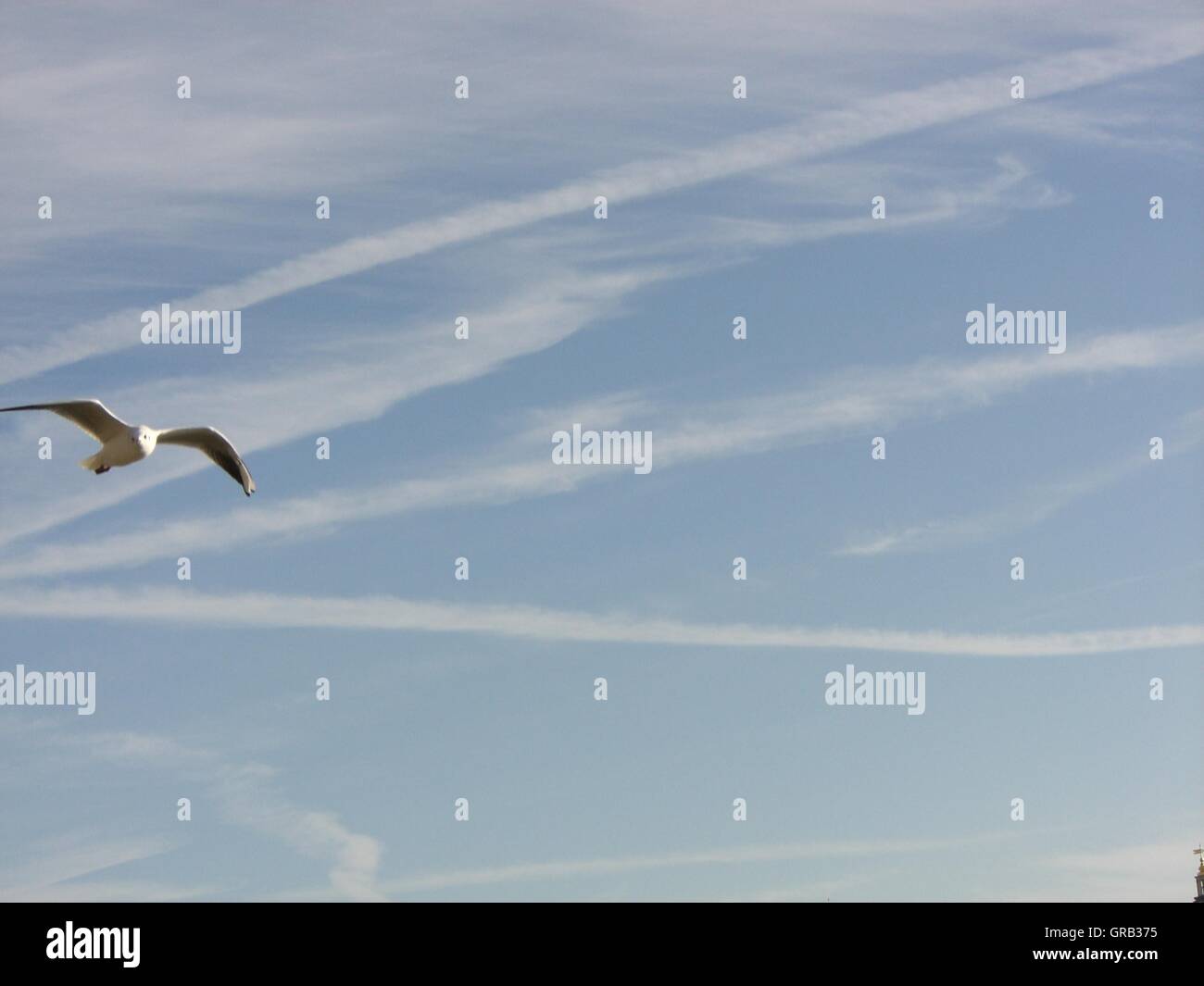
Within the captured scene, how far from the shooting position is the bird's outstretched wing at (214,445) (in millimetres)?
55656

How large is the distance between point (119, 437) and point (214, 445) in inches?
116

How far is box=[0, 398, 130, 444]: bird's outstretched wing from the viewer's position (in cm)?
5297

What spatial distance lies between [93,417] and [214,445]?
3.82 meters

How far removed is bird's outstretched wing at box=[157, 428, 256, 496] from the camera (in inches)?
2191

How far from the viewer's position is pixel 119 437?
54.1 meters

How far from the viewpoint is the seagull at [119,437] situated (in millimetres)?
53312

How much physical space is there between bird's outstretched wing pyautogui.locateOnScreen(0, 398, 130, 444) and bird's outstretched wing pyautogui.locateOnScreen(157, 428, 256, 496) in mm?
1874

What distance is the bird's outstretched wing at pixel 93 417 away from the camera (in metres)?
53.0

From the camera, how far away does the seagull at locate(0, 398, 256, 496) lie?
5331 cm
